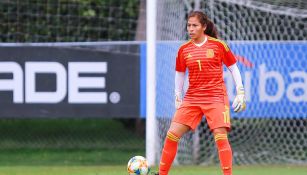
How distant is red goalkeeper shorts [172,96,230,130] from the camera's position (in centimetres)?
870

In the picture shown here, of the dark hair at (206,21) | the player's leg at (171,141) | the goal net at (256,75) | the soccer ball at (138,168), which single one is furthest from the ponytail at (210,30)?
the goal net at (256,75)

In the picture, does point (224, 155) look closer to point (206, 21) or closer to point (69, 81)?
point (206, 21)

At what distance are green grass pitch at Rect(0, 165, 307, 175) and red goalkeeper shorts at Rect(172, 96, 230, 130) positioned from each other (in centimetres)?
189

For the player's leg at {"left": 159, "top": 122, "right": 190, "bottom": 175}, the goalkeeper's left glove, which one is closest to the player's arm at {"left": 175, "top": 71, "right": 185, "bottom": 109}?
the player's leg at {"left": 159, "top": 122, "right": 190, "bottom": 175}

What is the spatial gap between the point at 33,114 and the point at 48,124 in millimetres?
4942

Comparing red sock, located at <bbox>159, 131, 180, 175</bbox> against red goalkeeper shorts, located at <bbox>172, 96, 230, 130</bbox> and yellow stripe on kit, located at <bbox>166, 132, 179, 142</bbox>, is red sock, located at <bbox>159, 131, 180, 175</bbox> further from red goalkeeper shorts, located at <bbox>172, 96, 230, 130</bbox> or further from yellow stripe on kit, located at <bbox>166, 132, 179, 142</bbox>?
red goalkeeper shorts, located at <bbox>172, 96, 230, 130</bbox>

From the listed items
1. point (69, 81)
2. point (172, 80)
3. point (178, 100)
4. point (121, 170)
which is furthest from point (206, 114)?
point (69, 81)

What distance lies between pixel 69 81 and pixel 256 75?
2.63 m

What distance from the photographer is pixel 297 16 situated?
1215 centimetres

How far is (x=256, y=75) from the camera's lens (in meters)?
12.1

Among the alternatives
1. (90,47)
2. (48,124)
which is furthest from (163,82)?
(48,124)

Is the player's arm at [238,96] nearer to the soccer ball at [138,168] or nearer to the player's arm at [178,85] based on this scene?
the player's arm at [178,85]

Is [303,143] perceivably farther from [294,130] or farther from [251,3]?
[251,3]

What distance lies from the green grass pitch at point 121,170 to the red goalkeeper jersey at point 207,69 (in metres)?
1.99
